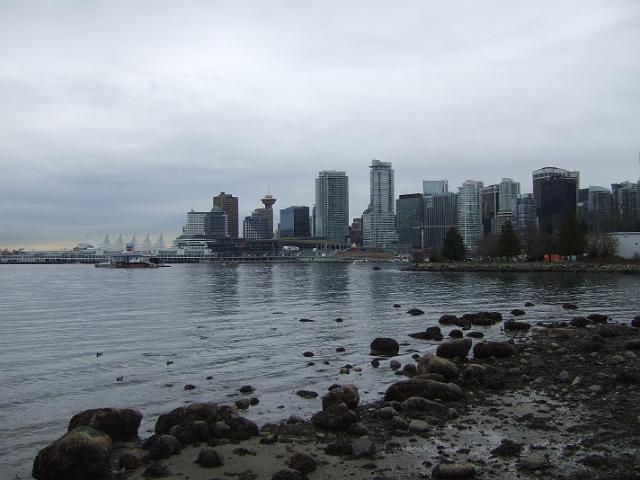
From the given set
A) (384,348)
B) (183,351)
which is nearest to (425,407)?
(384,348)

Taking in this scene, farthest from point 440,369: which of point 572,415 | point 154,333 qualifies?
point 154,333

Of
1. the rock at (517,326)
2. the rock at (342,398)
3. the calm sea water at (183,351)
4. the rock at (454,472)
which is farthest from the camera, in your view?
the rock at (517,326)

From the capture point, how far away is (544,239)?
163 meters

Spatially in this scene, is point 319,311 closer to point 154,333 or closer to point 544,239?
point 154,333

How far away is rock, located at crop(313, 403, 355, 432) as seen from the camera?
49.9ft

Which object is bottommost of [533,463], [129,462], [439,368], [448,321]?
[448,321]

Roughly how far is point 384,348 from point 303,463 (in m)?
16.7

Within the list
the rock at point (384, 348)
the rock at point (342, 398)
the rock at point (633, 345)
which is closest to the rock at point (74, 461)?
the rock at point (342, 398)

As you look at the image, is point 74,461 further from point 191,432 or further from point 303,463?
point 303,463

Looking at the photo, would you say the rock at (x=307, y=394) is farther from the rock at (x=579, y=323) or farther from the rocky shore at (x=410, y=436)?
the rock at (x=579, y=323)

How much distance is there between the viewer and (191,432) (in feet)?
47.9

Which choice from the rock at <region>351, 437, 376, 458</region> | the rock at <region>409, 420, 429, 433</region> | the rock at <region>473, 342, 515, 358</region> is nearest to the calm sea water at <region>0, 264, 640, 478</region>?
the rock at <region>473, 342, 515, 358</region>

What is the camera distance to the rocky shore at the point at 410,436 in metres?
12.3

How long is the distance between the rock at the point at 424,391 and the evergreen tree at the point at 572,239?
452ft
